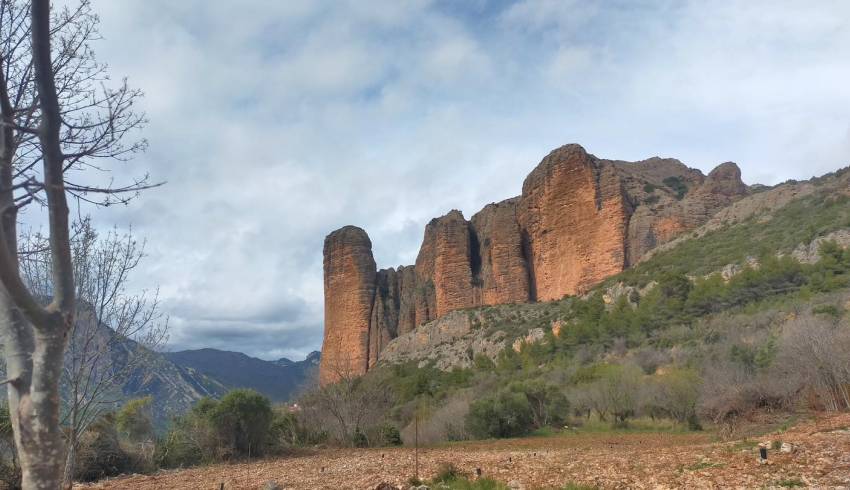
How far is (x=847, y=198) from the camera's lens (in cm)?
3850

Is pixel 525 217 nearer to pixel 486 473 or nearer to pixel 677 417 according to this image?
pixel 677 417

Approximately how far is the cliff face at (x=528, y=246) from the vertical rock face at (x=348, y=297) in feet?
0.46

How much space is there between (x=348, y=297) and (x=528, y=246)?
25934mm

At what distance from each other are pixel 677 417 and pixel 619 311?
17.3 metres

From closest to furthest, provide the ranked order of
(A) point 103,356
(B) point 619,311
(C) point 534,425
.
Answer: (A) point 103,356 < (C) point 534,425 < (B) point 619,311

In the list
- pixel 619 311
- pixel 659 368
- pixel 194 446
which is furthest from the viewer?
pixel 619 311

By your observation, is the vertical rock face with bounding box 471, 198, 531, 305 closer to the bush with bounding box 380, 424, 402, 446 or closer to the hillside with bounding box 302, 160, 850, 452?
the hillside with bounding box 302, 160, 850, 452

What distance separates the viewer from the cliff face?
178ft

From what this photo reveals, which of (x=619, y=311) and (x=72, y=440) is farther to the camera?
(x=619, y=311)

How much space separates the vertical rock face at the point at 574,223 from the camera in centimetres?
5431

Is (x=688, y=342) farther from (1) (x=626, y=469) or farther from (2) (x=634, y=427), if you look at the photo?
(1) (x=626, y=469)

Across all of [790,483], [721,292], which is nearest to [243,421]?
[790,483]

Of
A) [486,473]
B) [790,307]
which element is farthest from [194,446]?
[790,307]

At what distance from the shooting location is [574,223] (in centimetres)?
5753
